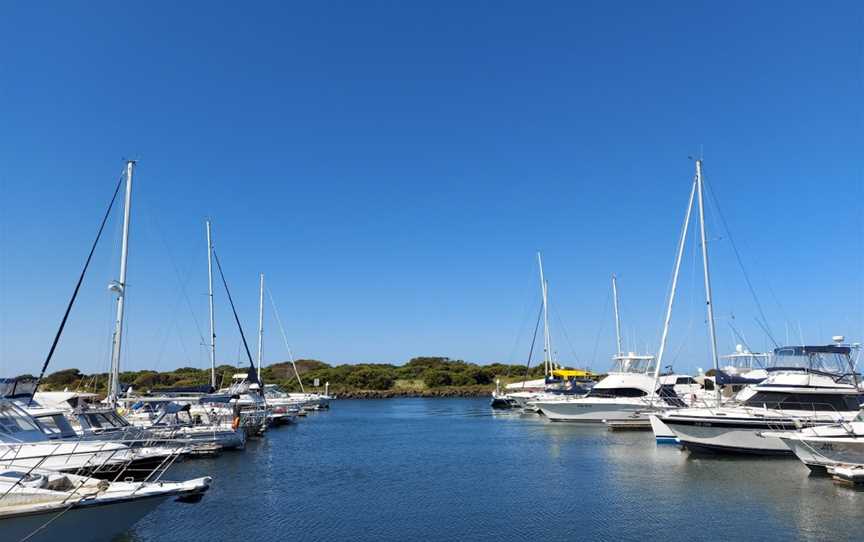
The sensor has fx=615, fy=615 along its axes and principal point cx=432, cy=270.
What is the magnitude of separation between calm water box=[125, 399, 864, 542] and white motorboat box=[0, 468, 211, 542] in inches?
125

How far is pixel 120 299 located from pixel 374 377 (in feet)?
294

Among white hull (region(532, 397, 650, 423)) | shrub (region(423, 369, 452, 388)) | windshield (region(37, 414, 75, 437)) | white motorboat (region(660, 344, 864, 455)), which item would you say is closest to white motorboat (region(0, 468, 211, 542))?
windshield (region(37, 414, 75, 437))

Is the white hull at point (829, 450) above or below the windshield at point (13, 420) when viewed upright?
below

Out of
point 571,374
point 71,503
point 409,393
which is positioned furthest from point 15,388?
point 409,393

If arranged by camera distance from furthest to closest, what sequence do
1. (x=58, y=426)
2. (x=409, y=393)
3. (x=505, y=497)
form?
1. (x=409, y=393)
2. (x=505, y=497)
3. (x=58, y=426)

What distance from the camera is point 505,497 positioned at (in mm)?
23562

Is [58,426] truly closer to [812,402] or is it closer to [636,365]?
[812,402]

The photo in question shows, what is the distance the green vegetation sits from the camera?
108m

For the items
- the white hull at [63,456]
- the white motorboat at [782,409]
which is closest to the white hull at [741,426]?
the white motorboat at [782,409]

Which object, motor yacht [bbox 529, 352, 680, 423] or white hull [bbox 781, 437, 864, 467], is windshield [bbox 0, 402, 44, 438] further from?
motor yacht [bbox 529, 352, 680, 423]

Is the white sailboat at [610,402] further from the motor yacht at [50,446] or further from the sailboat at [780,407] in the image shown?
the motor yacht at [50,446]

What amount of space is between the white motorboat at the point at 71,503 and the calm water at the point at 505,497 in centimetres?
317

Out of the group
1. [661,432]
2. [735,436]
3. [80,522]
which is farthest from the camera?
[661,432]

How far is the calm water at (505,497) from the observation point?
61.1 ft
